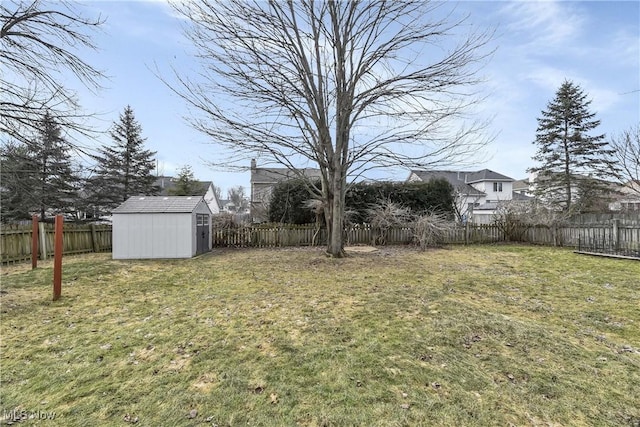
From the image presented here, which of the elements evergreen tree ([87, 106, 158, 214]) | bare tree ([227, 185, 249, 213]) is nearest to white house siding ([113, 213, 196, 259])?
evergreen tree ([87, 106, 158, 214])

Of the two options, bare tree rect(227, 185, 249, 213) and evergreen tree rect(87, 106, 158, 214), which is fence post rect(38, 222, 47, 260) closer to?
evergreen tree rect(87, 106, 158, 214)

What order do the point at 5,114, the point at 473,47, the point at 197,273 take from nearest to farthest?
the point at 5,114
the point at 197,273
the point at 473,47

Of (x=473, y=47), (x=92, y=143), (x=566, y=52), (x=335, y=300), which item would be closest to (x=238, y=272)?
(x=335, y=300)

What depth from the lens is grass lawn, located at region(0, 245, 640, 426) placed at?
8.39 ft

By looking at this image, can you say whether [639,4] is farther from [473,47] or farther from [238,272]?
[238,272]

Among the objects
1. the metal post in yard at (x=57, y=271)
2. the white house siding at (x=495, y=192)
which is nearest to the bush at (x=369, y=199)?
the metal post in yard at (x=57, y=271)

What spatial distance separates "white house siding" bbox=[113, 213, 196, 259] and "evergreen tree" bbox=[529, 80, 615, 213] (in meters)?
26.3

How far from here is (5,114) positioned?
5.48 meters

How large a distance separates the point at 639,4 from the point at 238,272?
38.3 ft

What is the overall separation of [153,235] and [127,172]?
16082 millimetres

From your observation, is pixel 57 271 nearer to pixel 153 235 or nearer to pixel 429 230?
pixel 153 235

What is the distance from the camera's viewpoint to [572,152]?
83.0ft

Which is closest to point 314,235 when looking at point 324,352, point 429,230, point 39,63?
point 429,230

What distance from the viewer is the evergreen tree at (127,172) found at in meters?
23.2
